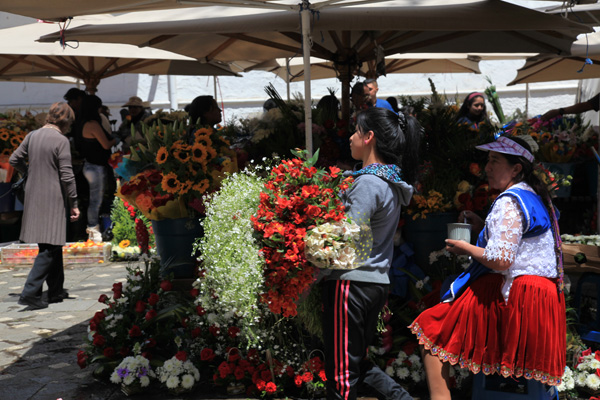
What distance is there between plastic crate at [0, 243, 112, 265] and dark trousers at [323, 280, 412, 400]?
607 cm

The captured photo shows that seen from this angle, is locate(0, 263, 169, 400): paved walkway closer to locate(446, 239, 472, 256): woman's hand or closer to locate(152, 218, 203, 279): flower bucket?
locate(152, 218, 203, 279): flower bucket

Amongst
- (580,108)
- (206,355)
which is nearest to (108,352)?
(206,355)

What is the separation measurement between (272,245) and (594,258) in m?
2.58

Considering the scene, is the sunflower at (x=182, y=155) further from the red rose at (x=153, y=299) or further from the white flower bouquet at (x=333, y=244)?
the white flower bouquet at (x=333, y=244)

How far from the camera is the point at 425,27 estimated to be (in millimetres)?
4125

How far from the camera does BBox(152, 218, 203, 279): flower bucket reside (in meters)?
4.56

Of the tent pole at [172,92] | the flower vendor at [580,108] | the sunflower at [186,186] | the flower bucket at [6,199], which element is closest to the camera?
the sunflower at [186,186]

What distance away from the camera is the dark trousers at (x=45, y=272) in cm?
633

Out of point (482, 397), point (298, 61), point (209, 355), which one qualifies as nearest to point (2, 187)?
point (298, 61)

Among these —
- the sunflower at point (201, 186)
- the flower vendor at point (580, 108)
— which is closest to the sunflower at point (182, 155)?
the sunflower at point (201, 186)

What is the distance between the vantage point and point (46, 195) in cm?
630

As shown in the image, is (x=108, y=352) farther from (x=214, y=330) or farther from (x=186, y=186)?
(x=186, y=186)

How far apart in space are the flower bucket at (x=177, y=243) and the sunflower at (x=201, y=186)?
265 mm

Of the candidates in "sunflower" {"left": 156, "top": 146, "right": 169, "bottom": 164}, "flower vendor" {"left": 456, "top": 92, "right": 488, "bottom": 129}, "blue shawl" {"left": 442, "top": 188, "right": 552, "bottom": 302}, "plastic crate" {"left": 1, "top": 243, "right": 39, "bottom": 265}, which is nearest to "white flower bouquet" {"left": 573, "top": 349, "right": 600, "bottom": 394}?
"blue shawl" {"left": 442, "top": 188, "right": 552, "bottom": 302}
